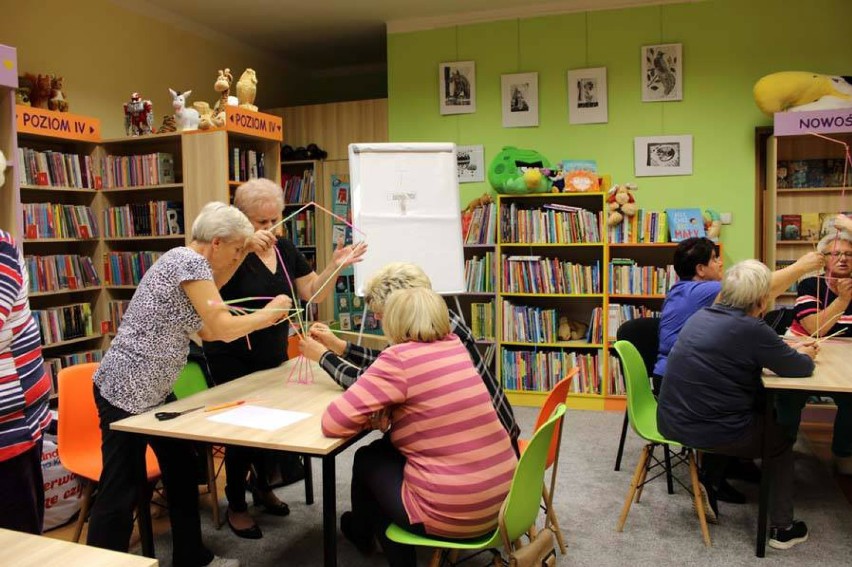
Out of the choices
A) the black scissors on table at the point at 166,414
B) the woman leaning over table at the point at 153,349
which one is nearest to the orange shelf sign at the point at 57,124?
the woman leaning over table at the point at 153,349

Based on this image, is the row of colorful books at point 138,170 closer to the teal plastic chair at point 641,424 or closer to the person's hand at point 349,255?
the person's hand at point 349,255

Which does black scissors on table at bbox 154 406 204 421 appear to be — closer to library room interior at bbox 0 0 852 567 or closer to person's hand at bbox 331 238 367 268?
library room interior at bbox 0 0 852 567

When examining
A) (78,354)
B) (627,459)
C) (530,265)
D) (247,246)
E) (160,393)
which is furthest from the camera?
(530,265)

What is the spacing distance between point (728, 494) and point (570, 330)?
7.20 ft

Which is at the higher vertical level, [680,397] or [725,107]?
[725,107]

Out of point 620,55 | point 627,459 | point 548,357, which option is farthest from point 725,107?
point 627,459

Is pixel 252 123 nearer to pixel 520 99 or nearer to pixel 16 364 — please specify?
pixel 520 99

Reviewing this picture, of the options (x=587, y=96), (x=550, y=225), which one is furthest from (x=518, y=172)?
(x=587, y=96)

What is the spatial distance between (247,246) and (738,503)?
268cm

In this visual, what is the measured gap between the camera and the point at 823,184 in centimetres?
514

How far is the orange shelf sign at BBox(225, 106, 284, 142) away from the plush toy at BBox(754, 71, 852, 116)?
3.60 metres

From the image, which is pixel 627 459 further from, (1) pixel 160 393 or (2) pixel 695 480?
(1) pixel 160 393

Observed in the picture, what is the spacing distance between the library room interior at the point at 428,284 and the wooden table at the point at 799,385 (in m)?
0.02

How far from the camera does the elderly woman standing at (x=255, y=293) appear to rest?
298 cm
